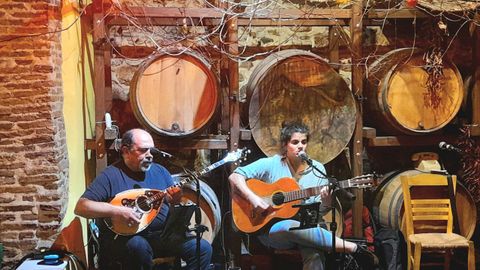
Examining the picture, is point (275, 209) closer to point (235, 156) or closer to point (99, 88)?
point (235, 156)

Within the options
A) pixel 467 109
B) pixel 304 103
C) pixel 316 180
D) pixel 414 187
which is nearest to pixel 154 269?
pixel 316 180

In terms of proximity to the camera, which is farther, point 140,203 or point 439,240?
point 439,240

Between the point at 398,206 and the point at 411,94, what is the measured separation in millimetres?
891

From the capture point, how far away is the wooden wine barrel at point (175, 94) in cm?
464

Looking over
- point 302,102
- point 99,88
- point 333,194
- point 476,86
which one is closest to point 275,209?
point 333,194

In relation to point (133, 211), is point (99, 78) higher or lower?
higher

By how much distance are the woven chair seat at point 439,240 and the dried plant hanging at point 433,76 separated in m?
1.03

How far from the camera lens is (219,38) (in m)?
4.88

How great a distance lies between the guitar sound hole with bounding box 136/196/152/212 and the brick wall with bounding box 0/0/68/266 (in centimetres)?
60

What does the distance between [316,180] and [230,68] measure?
1.08 meters

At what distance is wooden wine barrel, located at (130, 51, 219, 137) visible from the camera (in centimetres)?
464

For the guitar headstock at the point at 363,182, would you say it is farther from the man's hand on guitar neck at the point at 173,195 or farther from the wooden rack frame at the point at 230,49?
the man's hand on guitar neck at the point at 173,195

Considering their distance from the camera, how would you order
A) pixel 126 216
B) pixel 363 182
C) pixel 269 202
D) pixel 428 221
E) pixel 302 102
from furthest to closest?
pixel 428 221
pixel 302 102
pixel 269 202
pixel 363 182
pixel 126 216

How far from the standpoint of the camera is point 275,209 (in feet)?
15.1
